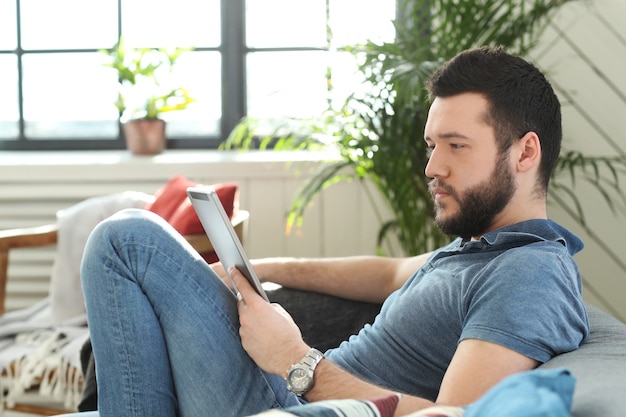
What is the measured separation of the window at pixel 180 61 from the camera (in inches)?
140

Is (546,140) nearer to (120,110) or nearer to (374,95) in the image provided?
(374,95)

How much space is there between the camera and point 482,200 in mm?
1604

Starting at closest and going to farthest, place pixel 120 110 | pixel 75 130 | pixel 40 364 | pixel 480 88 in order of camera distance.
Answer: pixel 480 88 < pixel 40 364 < pixel 120 110 < pixel 75 130

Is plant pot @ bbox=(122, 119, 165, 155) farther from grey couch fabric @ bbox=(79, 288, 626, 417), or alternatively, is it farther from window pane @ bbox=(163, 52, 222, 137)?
grey couch fabric @ bbox=(79, 288, 626, 417)

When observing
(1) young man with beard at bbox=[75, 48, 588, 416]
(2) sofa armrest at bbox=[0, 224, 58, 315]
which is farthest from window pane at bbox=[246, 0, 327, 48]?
(1) young man with beard at bbox=[75, 48, 588, 416]

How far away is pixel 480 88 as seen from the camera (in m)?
1.60

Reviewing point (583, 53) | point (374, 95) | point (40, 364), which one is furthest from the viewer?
point (583, 53)

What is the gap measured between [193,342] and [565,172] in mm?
1971

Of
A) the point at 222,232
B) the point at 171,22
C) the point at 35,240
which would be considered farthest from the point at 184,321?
the point at 171,22

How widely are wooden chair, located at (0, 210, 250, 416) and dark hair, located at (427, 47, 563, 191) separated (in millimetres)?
1046

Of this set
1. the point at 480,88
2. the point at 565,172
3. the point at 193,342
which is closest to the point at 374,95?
the point at 565,172

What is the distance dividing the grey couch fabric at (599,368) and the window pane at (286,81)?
199cm

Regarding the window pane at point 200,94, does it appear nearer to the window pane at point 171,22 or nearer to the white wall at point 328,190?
the window pane at point 171,22

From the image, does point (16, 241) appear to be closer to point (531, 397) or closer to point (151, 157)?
point (151, 157)
